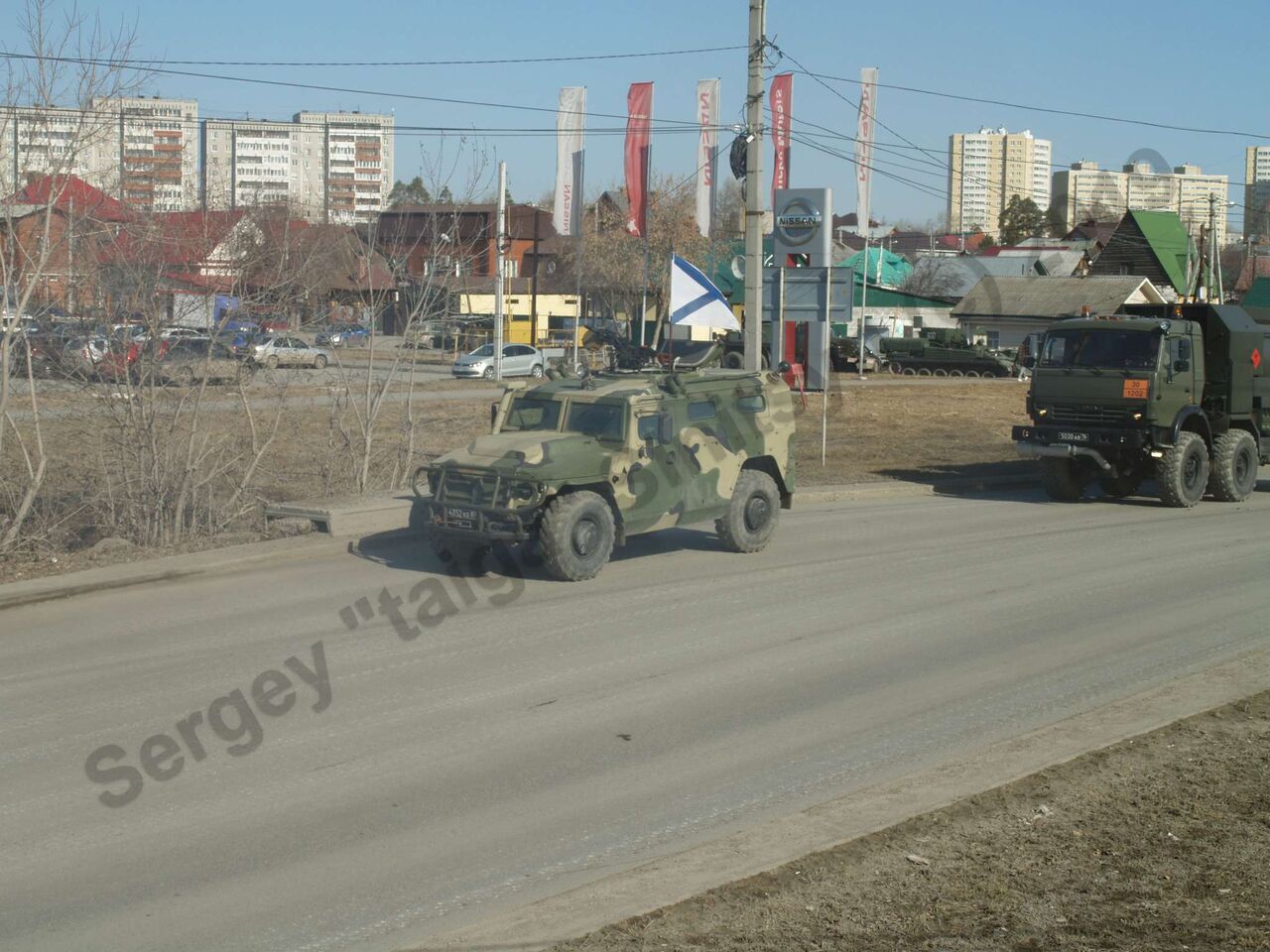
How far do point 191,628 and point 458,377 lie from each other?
121ft

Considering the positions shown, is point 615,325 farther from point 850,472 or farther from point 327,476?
point 327,476

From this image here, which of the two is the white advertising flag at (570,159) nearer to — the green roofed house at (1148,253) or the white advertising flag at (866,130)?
the white advertising flag at (866,130)

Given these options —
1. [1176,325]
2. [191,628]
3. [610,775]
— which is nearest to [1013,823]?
[610,775]

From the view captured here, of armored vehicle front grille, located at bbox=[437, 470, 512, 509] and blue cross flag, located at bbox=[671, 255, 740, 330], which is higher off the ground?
blue cross flag, located at bbox=[671, 255, 740, 330]

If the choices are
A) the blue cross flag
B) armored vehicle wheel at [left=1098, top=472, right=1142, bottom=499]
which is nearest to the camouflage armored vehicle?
the blue cross flag

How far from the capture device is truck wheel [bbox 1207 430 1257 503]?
1980cm

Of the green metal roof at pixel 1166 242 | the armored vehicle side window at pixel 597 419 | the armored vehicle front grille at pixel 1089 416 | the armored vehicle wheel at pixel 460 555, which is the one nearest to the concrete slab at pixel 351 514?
the armored vehicle wheel at pixel 460 555

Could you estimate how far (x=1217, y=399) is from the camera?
65.9ft

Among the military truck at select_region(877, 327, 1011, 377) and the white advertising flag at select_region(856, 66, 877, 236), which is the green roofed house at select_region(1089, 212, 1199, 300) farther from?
the white advertising flag at select_region(856, 66, 877, 236)

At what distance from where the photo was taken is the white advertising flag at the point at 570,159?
39.3 metres

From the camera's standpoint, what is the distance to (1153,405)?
18.6 m

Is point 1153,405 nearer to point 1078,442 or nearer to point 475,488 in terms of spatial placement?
point 1078,442

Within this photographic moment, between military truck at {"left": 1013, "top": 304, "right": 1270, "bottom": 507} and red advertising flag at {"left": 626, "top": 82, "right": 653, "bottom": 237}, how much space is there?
19.5 metres

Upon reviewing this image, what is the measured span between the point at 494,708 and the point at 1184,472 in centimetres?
→ 1369
